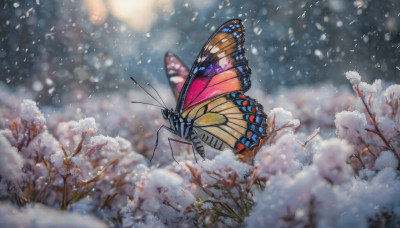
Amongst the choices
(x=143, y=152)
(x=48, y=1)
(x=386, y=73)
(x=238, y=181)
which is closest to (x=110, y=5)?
(x=48, y=1)

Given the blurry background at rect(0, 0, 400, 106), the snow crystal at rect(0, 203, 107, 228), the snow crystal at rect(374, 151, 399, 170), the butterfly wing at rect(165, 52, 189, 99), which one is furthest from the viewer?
the blurry background at rect(0, 0, 400, 106)

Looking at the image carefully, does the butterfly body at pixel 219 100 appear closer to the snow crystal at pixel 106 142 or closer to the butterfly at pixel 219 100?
the butterfly at pixel 219 100

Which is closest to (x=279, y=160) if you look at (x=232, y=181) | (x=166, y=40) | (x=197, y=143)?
(x=232, y=181)

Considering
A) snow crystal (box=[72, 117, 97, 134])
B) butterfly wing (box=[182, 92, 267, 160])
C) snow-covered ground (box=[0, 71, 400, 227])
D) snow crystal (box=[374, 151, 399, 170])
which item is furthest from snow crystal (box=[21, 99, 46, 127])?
snow crystal (box=[374, 151, 399, 170])

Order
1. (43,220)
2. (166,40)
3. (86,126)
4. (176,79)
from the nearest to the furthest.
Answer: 1. (43,220)
2. (86,126)
3. (176,79)
4. (166,40)

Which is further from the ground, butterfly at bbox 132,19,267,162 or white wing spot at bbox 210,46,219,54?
white wing spot at bbox 210,46,219,54

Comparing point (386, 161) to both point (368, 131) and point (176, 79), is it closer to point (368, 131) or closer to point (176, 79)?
point (368, 131)

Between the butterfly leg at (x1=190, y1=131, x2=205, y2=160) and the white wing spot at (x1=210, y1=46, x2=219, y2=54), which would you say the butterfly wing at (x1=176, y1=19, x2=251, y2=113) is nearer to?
the white wing spot at (x1=210, y1=46, x2=219, y2=54)
